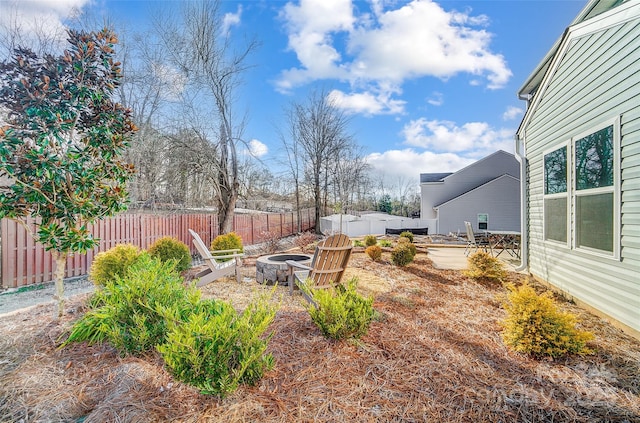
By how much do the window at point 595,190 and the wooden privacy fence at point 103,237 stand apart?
7.30 metres

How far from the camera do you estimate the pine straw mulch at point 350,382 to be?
Answer: 1.88 metres

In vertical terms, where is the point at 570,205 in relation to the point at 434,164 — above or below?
below

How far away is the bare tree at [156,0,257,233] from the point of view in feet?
36.1

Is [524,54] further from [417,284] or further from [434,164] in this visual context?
[434,164]

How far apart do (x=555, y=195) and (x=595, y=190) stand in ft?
4.02

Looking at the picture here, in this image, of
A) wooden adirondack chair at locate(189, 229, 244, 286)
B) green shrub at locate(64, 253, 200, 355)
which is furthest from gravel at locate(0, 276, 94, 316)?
green shrub at locate(64, 253, 200, 355)

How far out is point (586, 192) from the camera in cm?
411

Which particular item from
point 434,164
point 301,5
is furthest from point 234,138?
point 434,164

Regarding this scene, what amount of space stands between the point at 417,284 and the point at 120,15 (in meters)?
15.1

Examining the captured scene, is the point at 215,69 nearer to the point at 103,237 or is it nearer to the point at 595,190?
the point at 103,237

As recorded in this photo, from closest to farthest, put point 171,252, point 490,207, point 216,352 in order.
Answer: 1. point 216,352
2. point 171,252
3. point 490,207

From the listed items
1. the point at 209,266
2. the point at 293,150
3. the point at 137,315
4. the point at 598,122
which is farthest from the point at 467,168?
the point at 137,315

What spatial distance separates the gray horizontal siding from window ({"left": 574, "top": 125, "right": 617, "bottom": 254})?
184 millimetres

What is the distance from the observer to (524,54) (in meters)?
6.18
